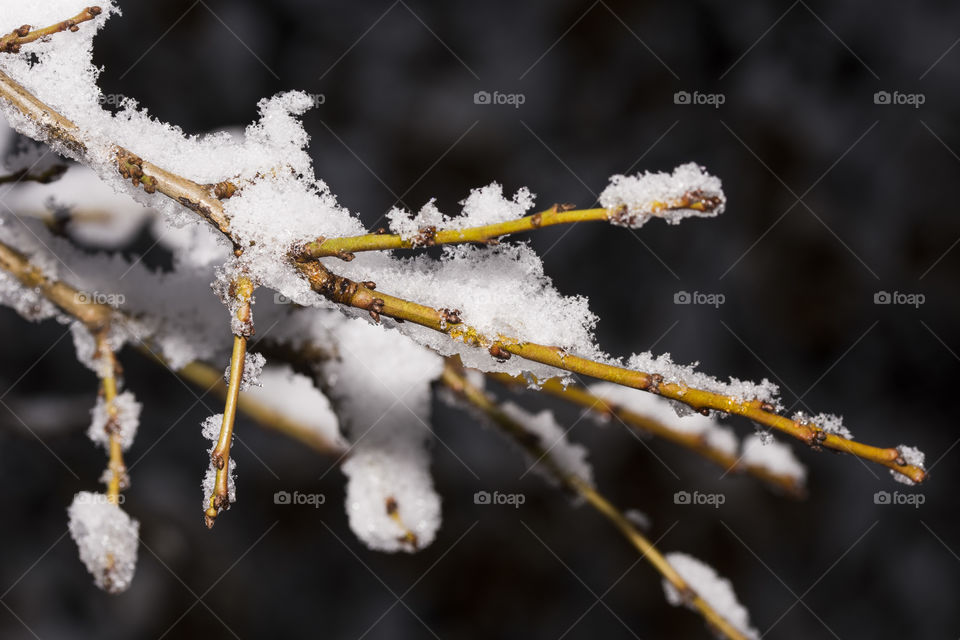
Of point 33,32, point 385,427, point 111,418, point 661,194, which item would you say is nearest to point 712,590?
point 385,427

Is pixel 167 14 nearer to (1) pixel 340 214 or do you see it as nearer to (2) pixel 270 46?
(2) pixel 270 46

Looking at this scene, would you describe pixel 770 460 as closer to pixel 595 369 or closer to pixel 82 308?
pixel 595 369

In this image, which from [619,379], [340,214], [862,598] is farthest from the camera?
[862,598]

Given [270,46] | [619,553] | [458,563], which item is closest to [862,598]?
[619,553]

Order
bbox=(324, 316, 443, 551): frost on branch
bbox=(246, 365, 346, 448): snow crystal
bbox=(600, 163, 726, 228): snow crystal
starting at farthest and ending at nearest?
1. bbox=(246, 365, 346, 448): snow crystal
2. bbox=(324, 316, 443, 551): frost on branch
3. bbox=(600, 163, 726, 228): snow crystal

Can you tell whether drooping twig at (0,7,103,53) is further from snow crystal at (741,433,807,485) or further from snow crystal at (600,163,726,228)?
snow crystal at (741,433,807,485)

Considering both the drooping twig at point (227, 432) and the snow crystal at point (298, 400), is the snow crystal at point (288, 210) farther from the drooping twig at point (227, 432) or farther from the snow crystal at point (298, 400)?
the snow crystal at point (298, 400)

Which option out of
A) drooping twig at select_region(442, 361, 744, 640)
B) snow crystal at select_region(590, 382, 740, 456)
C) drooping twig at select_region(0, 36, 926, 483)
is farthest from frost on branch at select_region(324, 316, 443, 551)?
drooping twig at select_region(0, 36, 926, 483)

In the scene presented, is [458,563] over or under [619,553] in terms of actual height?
under
